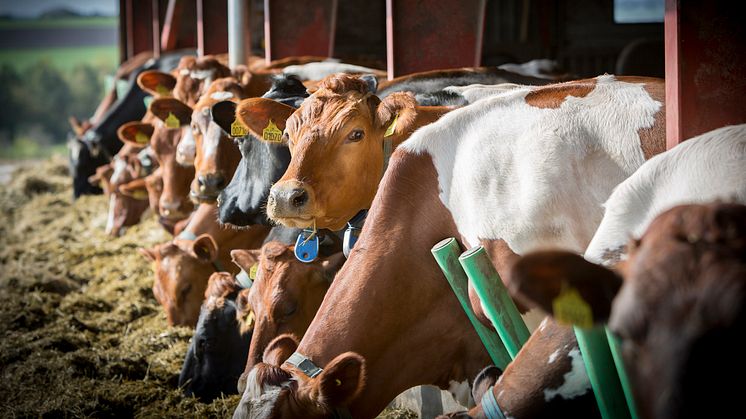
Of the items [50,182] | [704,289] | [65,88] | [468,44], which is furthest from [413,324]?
[65,88]

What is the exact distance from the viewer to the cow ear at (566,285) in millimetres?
1968

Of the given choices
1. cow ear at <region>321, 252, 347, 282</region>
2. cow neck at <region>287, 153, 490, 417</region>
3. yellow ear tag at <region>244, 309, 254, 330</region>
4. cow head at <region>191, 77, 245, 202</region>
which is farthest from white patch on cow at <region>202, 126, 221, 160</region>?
cow neck at <region>287, 153, 490, 417</region>

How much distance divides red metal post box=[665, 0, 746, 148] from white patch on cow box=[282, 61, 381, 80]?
3756 mm

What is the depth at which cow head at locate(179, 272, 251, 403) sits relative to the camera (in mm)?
4672

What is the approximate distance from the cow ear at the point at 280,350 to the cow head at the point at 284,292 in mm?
590

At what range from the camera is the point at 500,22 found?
39.1ft

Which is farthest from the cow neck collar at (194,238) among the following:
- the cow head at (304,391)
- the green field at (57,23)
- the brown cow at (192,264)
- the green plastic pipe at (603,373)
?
the green field at (57,23)

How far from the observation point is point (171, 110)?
260 inches

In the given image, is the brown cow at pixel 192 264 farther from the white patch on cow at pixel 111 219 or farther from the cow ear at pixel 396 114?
the white patch on cow at pixel 111 219

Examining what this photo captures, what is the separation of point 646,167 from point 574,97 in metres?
0.70

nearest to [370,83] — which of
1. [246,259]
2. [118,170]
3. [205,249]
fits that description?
[246,259]

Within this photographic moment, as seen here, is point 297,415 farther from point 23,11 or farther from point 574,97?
Result: point 23,11

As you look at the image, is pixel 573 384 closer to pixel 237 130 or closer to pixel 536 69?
pixel 237 130

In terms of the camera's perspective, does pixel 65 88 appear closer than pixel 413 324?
No
